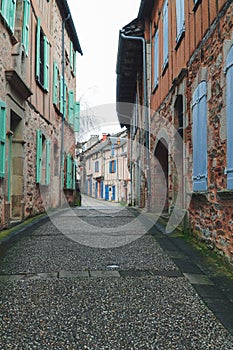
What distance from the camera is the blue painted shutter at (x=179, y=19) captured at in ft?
20.2

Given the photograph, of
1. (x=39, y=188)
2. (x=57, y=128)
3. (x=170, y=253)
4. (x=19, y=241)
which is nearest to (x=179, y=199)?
(x=170, y=253)

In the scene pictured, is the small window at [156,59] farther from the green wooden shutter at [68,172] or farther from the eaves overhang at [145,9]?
the green wooden shutter at [68,172]

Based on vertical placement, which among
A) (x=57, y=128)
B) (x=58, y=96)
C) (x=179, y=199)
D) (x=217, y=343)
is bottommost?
(x=217, y=343)

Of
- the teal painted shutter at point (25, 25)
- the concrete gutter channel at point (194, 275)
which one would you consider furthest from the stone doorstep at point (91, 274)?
the teal painted shutter at point (25, 25)

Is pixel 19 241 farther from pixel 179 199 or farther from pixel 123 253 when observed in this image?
pixel 179 199

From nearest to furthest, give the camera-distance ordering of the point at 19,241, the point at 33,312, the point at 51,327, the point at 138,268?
the point at 51,327, the point at 33,312, the point at 138,268, the point at 19,241

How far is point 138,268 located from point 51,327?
1.67 metres

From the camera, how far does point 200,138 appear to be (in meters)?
4.88

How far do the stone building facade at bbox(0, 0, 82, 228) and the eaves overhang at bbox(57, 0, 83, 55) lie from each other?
4 cm

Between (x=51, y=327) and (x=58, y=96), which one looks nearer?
(x=51, y=327)

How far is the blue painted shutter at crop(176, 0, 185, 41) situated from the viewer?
6.14 metres

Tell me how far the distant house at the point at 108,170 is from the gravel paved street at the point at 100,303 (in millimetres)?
24170

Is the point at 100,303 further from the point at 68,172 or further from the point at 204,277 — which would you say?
the point at 68,172

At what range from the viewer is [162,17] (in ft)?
26.9
